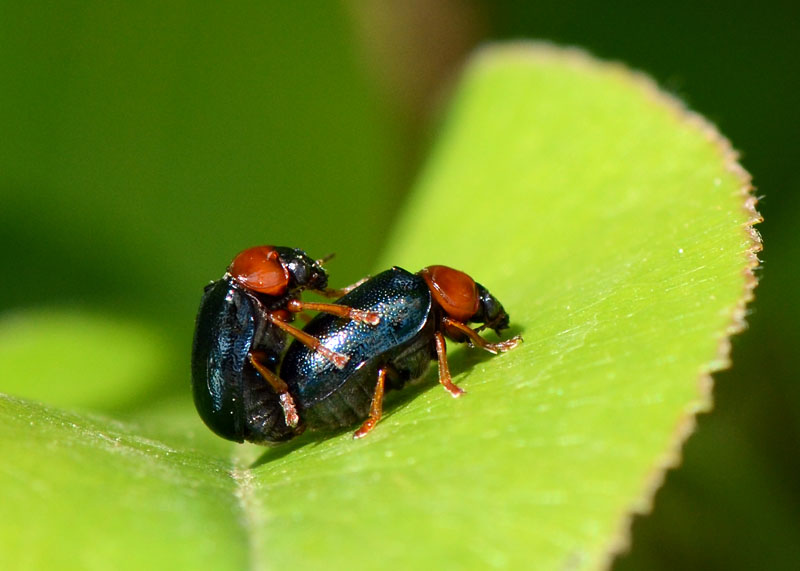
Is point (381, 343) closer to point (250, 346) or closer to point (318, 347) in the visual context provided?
point (318, 347)

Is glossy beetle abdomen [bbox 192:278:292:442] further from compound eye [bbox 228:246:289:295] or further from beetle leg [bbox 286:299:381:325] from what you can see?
beetle leg [bbox 286:299:381:325]

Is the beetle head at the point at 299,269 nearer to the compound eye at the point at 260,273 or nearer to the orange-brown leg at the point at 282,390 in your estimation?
the compound eye at the point at 260,273

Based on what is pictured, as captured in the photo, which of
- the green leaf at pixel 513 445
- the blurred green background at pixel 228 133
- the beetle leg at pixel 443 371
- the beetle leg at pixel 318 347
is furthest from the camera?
the blurred green background at pixel 228 133

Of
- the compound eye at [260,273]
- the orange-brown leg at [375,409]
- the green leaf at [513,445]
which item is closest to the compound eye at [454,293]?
the green leaf at [513,445]

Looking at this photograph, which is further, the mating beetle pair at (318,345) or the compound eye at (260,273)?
the compound eye at (260,273)

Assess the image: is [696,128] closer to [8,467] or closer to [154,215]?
[8,467]

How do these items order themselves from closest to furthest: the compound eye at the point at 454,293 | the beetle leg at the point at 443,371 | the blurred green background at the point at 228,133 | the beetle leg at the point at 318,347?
the beetle leg at the point at 443,371, the beetle leg at the point at 318,347, the compound eye at the point at 454,293, the blurred green background at the point at 228,133
